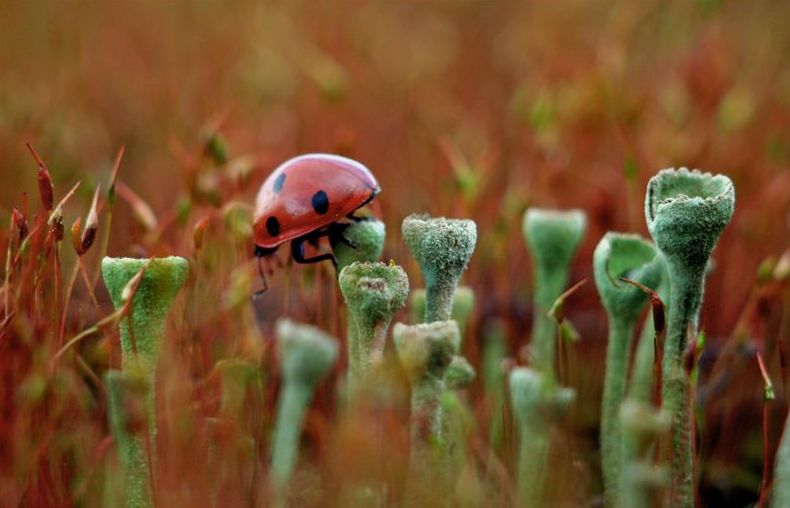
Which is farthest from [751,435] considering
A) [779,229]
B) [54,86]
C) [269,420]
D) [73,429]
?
[54,86]

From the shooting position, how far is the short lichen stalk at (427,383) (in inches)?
31.9

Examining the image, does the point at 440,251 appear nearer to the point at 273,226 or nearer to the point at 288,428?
the point at 288,428

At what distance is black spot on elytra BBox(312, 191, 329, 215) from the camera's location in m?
1.09

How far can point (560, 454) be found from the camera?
2.97 feet

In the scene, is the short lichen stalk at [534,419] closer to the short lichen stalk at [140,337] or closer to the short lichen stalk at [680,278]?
the short lichen stalk at [680,278]

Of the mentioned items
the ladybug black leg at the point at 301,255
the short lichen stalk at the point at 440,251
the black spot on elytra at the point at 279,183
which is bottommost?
the short lichen stalk at the point at 440,251

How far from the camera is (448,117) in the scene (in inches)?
95.7

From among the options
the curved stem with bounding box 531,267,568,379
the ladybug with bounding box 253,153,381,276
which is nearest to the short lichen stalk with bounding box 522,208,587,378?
the curved stem with bounding box 531,267,568,379

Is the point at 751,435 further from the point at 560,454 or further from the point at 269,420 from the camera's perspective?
the point at 269,420

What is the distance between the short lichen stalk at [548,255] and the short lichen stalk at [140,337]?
52 centimetres

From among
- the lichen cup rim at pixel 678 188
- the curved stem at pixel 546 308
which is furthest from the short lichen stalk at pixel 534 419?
the curved stem at pixel 546 308

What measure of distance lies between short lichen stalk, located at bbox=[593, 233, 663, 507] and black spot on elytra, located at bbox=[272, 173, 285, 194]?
407 mm

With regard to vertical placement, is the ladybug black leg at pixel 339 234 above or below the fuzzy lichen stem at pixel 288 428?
above

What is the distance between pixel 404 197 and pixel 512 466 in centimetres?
100
